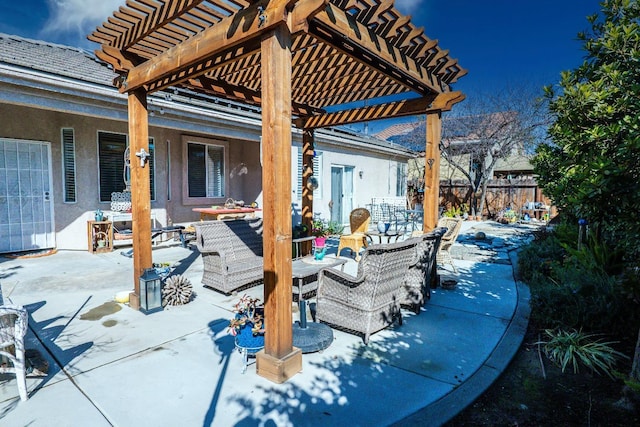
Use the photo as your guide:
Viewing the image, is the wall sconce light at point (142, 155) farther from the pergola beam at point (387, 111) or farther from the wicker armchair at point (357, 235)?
the wicker armchair at point (357, 235)

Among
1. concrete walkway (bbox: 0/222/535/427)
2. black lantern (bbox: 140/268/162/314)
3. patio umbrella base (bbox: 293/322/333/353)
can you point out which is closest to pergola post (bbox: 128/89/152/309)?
black lantern (bbox: 140/268/162/314)

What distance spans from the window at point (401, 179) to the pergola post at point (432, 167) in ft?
36.3

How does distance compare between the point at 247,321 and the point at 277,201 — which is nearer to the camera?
the point at 277,201

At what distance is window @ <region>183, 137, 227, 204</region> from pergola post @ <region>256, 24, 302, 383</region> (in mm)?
7136

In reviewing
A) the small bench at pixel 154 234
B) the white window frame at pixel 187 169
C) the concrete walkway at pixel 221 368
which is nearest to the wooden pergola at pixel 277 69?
the concrete walkway at pixel 221 368

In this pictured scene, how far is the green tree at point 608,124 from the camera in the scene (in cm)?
217

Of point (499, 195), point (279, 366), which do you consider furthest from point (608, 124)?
point (499, 195)

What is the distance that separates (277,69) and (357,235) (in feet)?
16.6

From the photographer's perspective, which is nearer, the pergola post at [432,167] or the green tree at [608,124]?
the green tree at [608,124]

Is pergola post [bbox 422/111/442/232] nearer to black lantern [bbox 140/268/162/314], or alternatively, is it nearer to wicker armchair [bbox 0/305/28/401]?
black lantern [bbox 140/268/162/314]

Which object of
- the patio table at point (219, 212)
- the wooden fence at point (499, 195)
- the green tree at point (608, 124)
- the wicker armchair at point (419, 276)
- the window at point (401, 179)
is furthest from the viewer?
the wooden fence at point (499, 195)

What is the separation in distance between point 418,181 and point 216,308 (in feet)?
57.2

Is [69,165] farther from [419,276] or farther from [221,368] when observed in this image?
[419,276]

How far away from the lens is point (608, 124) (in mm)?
2943
